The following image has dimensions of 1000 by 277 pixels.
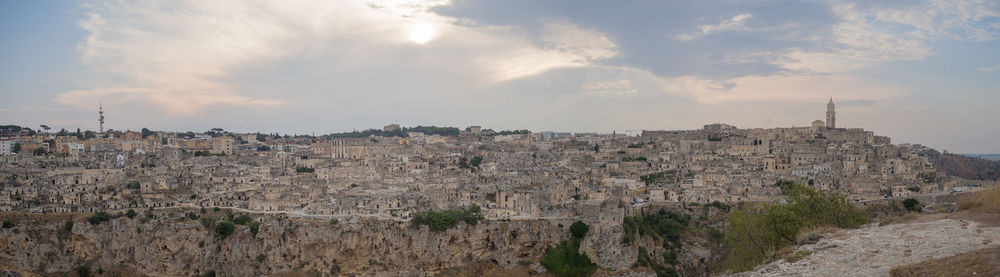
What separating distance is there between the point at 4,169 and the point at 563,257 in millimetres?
38559

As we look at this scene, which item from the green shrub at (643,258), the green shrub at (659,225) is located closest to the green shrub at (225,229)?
the green shrub at (659,225)

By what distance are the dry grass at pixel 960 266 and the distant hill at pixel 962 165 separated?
175ft

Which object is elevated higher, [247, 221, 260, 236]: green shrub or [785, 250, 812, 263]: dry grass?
[785, 250, 812, 263]: dry grass

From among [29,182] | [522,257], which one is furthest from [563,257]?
[29,182]

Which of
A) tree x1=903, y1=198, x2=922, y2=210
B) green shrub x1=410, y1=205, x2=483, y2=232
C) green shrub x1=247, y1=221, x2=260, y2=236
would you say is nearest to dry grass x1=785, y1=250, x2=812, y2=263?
green shrub x1=410, y1=205, x2=483, y2=232

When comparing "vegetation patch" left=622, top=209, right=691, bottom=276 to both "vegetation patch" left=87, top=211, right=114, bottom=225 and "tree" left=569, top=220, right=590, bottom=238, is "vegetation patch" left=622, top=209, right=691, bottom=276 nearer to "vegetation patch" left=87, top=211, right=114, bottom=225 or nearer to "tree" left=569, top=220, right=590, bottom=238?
"tree" left=569, top=220, right=590, bottom=238

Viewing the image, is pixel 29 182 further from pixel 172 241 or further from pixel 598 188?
pixel 598 188

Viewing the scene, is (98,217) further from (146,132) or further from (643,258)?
(146,132)

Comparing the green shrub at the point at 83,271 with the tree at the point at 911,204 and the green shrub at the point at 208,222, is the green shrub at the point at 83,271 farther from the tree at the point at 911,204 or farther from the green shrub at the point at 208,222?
the tree at the point at 911,204

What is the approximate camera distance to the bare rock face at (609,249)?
30.9 meters

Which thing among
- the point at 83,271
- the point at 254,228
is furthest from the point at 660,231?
the point at 83,271

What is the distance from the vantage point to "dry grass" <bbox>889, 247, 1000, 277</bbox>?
8.42m

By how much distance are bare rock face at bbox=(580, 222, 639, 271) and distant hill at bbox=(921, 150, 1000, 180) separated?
38.6 meters

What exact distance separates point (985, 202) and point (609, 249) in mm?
18907
